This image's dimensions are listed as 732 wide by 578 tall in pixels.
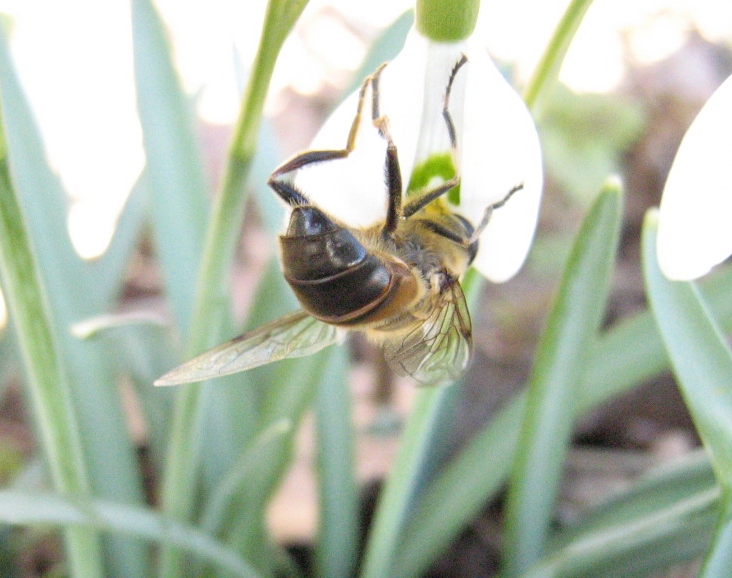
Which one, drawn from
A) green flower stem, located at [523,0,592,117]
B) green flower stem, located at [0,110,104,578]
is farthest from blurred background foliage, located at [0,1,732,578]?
green flower stem, located at [523,0,592,117]

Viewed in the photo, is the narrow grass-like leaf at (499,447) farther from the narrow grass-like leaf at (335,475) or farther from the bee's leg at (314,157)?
the bee's leg at (314,157)

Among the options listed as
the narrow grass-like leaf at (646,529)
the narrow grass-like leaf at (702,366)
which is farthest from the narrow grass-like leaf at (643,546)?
the narrow grass-like leaf at (702,366)

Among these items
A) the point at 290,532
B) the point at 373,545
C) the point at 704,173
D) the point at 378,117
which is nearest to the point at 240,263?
the point at 290,532

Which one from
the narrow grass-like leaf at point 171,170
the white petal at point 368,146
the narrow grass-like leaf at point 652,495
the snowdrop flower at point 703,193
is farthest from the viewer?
the narrow grass-like leaf at point 171,170

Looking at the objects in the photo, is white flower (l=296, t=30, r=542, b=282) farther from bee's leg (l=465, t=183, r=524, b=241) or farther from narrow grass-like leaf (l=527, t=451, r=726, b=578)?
narrow grass-like leaf (l=527, t=451, r=726, b=578)

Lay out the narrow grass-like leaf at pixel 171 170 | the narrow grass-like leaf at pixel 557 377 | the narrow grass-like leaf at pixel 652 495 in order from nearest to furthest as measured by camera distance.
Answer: the narrow grass-like leaf at pixel 557 377 → the narrow grass-like leaf at pixel 652 495 → the narrow grass-like leaf at pixel 171 170

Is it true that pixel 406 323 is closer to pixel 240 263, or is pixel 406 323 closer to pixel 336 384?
pixel 336 384
